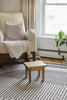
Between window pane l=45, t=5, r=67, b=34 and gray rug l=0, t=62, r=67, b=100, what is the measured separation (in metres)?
1.41

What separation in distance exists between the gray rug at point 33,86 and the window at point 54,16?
141 centimetres

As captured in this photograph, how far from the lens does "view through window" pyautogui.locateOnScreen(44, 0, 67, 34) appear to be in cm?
442

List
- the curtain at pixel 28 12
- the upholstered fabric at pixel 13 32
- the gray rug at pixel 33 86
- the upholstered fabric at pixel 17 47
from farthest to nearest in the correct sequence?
1. the curtain at pixel 28 12
2. the upholstered fabric at pixel 13 32
3. the upholstered fabric at pixel 17 47
4. the gray rug at pixel 33 86

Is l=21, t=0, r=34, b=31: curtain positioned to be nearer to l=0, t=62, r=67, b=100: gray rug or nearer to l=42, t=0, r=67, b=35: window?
l=42, t=0, r=67, b=35: window

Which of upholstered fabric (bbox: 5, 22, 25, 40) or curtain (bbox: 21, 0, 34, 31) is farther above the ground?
curtain (bbox: 21, 0, 34, 31)

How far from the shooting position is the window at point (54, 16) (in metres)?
4.42

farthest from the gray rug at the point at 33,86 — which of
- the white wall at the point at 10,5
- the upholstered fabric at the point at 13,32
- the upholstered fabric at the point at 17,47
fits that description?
the white wall at the point at 10,5

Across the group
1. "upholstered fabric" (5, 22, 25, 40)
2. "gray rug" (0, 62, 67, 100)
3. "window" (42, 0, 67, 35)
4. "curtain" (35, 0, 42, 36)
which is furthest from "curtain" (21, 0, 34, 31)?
"gray rug" (0, 62, 67, 100)

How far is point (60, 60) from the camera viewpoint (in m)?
4.27

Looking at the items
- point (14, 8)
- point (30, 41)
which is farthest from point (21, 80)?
point (14, 8)

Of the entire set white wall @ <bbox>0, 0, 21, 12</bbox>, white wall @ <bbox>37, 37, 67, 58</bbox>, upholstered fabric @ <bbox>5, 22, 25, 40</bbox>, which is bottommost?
white wall @ <bbox>37, 37, 67, 58</bbox>

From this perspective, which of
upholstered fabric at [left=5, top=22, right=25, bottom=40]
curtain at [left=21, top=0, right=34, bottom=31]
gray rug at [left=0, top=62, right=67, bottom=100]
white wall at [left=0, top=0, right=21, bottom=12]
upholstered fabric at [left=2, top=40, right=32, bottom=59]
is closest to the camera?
gray rug at [left=0, top=62, right=67, bottom=100]

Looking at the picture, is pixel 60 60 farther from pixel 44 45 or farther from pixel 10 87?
pixel 10 87

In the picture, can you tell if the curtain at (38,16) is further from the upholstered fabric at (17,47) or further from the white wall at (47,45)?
the upholstered fabric at (17,47)
